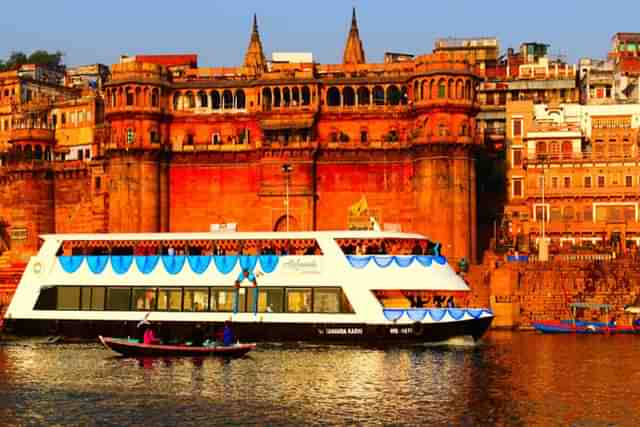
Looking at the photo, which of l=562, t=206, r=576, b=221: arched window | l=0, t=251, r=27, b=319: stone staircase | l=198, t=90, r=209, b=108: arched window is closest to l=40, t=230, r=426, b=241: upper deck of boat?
l=0, t=251, r=27, b=319: stone staircase

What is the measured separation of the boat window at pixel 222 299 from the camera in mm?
61891

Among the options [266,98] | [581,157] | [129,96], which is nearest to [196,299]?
[266,98]

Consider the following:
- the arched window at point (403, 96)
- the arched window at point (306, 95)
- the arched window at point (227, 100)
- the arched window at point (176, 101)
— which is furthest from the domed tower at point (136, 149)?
the arched window at point (403, 96)

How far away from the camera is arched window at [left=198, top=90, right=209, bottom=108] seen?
9543 cm

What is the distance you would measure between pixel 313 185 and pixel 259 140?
5.53 m

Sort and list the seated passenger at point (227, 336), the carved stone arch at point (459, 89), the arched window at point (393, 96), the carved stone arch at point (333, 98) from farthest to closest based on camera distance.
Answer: the carved stone arch at point (333, 98) < the arched window at point (393, 96) < the carved stone arch at point (459, 89) < the seated passenger at point (227, 336)

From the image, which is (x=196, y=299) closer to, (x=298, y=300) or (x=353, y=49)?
(x=298, y=300)

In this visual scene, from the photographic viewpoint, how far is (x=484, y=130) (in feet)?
333

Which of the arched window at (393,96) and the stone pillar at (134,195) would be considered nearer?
the stone pillar at (134,195)

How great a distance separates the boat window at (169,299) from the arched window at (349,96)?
3353 cm

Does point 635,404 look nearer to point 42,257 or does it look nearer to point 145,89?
point 42,257

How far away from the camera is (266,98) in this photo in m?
92.6

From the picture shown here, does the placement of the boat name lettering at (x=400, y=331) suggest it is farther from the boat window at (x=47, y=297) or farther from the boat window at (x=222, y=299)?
the boat window at (x=47, y=297)

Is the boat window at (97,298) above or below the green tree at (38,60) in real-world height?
below
